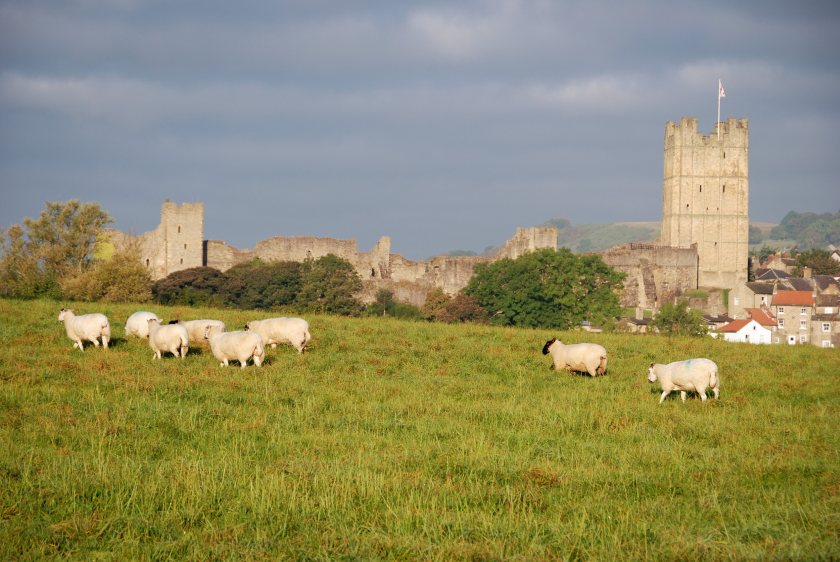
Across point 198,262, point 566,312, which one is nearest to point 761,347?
point 566,312

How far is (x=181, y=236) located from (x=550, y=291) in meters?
34.8

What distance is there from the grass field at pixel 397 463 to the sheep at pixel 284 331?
985mm

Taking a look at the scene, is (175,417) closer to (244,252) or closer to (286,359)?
(286,359)

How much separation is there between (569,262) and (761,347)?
39.8 metres

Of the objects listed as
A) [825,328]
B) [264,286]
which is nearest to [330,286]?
[264,286]

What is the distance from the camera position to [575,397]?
13.7 metres

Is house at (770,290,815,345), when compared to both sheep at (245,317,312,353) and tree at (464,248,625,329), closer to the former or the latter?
tree at (464,248,625,329)

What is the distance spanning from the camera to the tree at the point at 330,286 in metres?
65.4

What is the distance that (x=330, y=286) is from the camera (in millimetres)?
69188

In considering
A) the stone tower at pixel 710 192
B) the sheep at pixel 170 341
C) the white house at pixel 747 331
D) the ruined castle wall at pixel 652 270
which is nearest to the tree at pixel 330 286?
the ruined castle wall at pixel 652 270

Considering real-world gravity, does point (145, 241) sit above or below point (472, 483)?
above

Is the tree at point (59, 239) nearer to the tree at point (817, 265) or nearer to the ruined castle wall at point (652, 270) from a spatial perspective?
the ruined castle wall at point (652, 270)

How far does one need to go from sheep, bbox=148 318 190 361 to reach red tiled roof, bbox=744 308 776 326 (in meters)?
71.4

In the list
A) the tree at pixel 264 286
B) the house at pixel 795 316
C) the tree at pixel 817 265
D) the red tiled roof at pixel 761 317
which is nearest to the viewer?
the tree at pixel 264 286
